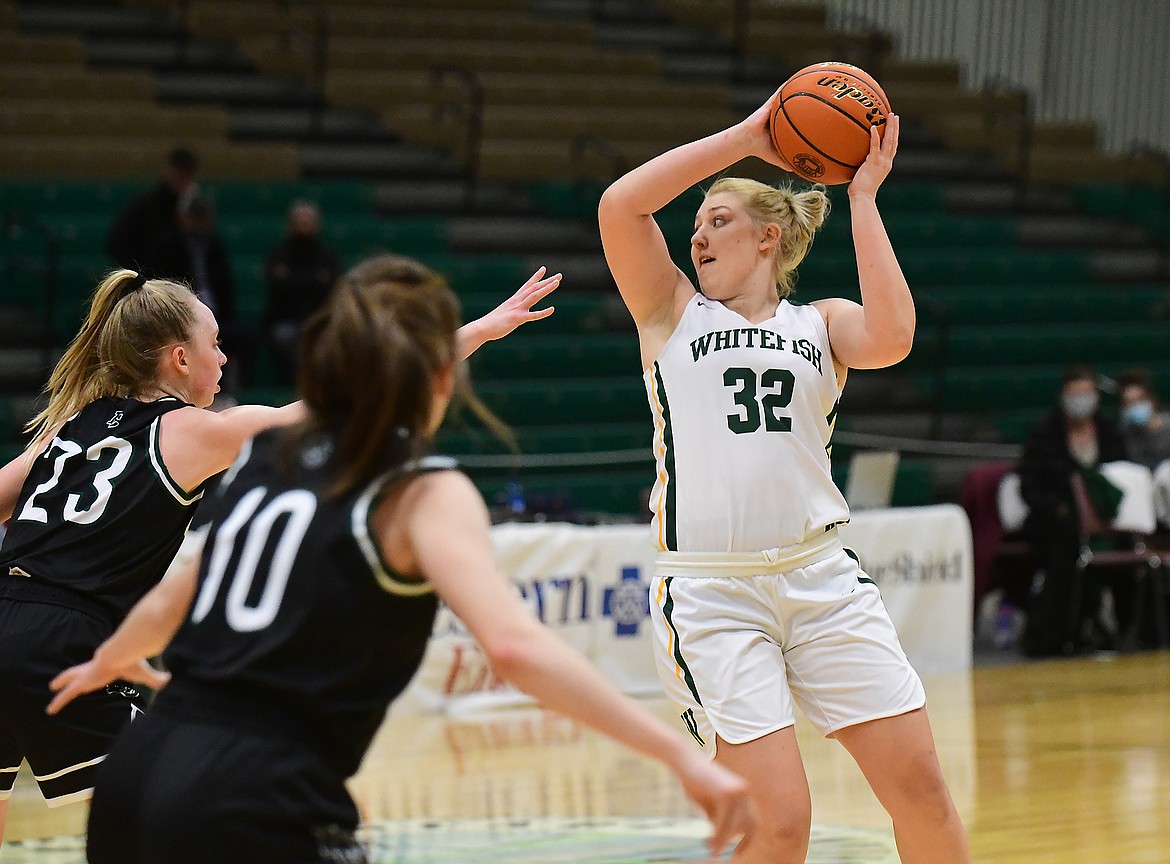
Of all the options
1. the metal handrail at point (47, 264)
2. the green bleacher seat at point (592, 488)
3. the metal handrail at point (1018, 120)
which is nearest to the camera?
the metal handrail at point (47, 264)

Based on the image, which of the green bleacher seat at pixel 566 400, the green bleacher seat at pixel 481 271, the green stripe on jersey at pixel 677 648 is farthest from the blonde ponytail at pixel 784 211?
the green bleacher seat at pixel 481 271

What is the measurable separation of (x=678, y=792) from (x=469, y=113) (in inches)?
328

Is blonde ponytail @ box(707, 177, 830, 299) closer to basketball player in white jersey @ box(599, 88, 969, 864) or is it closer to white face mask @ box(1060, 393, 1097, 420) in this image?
basketball player in white jersey @ box(599, 88, 969, 864)

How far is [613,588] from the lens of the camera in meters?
8.35

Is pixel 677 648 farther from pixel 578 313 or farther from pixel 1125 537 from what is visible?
pixel 578 313

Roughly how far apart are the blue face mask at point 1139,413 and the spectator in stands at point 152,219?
19.3 feet

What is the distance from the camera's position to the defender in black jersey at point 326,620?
7.18 feet

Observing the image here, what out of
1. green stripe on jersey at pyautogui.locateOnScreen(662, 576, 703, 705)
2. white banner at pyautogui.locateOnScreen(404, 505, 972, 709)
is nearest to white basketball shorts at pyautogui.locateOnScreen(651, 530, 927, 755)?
green stripe on jersey at pyautogui.locateOnScreen(662, 576, 703, 705)

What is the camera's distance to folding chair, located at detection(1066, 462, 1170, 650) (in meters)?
9.81

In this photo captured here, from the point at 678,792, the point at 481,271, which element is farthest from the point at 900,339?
the point at 481,271

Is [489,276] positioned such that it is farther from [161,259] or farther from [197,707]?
[197,707]

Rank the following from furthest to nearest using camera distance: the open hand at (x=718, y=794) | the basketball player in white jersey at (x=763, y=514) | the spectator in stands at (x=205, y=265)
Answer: the spectator in stands at (x=205, y=265)
the basketball player in white jersey at (x=763, y=514)
the open hand at (x=718, y=794)

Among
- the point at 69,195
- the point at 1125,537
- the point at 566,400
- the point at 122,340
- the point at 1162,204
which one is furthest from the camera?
the point at 1162,204

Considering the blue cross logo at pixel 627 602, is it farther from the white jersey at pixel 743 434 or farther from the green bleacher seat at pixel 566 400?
the white jersey at pixel 743 434
